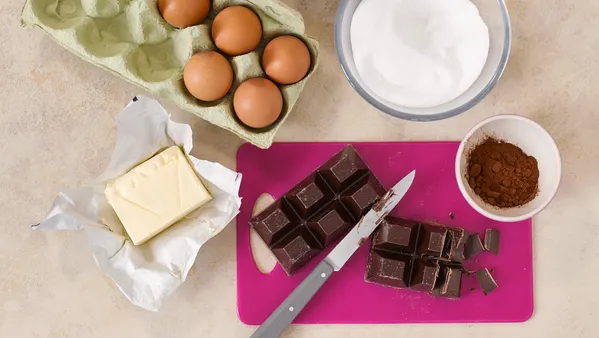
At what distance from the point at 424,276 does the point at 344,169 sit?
0.27 meters

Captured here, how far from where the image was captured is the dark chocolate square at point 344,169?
1.31 metres

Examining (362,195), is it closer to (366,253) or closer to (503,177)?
(366,253)

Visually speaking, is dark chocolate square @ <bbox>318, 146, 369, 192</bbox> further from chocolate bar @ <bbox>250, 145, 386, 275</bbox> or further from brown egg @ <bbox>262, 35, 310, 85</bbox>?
brown egg @ <bbox>262, 35, 310, 85</bbox>

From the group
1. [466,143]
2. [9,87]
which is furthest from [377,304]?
[9,87]

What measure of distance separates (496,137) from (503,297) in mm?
349

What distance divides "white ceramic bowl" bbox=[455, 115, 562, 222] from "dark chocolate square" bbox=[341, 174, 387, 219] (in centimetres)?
16

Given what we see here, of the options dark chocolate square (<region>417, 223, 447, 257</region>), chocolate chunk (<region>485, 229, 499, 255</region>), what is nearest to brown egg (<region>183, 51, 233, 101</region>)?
dark chocolate square (<region>417, 223, 447, 257</region>)

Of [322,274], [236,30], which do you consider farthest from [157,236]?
[236,30]

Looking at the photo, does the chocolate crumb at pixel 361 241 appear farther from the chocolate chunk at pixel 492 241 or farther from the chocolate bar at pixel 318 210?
the chocolate chunk at pixel 492 241

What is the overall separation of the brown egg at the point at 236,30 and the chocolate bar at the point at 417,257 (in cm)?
45

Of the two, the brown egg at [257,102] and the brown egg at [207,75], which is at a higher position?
the brown egg at [207,75]

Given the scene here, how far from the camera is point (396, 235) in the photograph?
1304 millimetres

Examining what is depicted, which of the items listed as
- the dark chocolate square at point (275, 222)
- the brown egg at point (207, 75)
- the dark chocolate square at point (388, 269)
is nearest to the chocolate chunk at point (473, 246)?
the dark chocolate square at point (388, 269)

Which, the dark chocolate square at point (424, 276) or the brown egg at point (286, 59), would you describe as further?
the dark chocolate square at point (424, 276)
